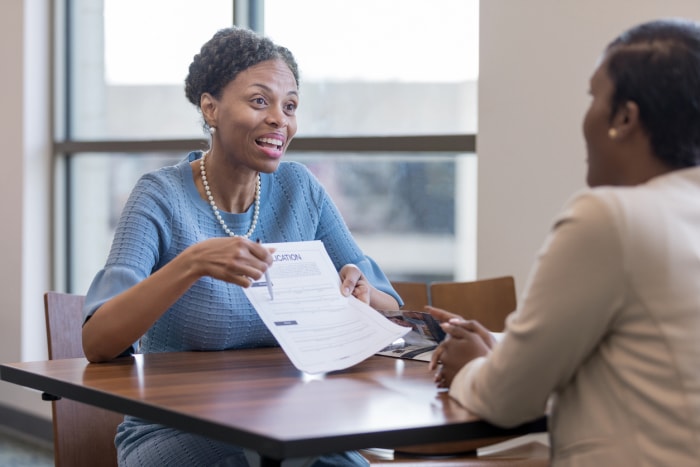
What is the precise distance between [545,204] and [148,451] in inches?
76.2

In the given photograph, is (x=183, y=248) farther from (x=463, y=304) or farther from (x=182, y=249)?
(x=463, y=304)

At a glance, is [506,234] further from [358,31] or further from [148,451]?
[148,451]

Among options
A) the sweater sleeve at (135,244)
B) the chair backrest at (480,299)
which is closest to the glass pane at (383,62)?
the chair backrest at (480,299)

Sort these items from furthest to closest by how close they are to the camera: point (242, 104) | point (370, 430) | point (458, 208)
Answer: point (458, 208) < point (242, 104) < point (370, 430)

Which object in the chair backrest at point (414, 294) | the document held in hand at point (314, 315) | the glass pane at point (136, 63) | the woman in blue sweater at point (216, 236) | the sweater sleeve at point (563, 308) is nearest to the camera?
the sweater sleeve at point (563, 308)

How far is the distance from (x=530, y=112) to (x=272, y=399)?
7.33 ft

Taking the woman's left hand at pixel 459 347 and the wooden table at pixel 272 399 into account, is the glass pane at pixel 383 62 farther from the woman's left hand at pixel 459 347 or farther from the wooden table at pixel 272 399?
the woman's left hand at pixel 459 347

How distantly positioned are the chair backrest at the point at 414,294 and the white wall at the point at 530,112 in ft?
2.58

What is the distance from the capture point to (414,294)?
2920 mm

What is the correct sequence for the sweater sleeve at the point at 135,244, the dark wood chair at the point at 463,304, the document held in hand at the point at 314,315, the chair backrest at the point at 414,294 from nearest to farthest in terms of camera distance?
the document held in hand at the point at 314,315
the sweater sleeve at the point at 135,244
the dark wood chair at the point at 463,304
the chair backrest at the point at 414,294

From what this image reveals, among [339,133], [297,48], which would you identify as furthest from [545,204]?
[297,48]

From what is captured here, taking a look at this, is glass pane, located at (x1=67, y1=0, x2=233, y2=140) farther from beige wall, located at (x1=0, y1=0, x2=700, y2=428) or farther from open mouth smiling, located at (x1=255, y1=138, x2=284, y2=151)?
open mouth smiling, located at (x1=255, y1=138, x2=284, y2=151)

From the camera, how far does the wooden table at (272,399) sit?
1.37 meters

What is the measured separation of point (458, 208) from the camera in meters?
4.02
